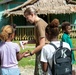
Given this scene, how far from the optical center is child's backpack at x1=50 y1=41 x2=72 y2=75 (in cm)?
514

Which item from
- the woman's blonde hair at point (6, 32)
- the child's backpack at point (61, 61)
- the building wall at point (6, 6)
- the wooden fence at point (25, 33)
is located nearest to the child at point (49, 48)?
the child's backpack at point (61, 61)

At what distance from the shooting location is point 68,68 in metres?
5.26

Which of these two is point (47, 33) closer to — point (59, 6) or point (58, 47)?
point (58, 47)

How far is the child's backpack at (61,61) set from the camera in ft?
16.9

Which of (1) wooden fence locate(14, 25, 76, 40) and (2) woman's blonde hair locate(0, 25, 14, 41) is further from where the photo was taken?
(1) wooden fence locate(14, 25, 76, 40)

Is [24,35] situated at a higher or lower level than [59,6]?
lower

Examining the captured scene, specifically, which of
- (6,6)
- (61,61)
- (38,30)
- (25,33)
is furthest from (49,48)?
(6,6)

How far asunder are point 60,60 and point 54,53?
0.43ft

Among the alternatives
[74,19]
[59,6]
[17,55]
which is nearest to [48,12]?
[59,6]

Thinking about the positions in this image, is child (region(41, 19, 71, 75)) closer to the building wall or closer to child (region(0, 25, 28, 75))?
child (region(0, 25, 28, 75))

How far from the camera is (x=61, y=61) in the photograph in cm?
516

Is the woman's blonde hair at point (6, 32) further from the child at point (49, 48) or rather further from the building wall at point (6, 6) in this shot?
the building wall at point (6, 6)

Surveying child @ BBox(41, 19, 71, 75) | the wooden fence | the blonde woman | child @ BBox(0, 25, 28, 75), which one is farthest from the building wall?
child @ BBox(41, 19, 71, 75)

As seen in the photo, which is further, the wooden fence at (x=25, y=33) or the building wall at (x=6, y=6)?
the building wall at (x=6, y=6)
